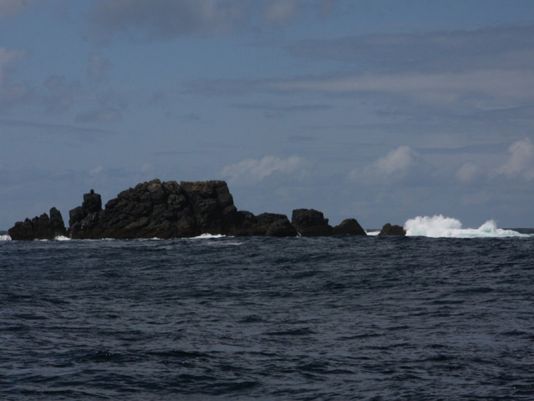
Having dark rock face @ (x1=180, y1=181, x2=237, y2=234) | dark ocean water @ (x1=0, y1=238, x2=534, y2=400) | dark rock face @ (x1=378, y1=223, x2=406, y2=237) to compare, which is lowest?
dark ocean water @ (x1=0, y1=238, x2=534, y2=400)

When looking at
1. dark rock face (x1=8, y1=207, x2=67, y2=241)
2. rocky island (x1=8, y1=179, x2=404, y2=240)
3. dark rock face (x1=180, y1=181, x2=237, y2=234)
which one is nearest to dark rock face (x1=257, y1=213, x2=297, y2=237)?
rocky island (x1=8, y1=179, x2=404, y2=240)

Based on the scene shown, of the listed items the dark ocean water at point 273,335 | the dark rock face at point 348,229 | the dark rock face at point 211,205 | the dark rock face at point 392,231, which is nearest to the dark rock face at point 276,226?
the dark rock face at point 211,205

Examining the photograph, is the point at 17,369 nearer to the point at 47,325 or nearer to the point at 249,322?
the point at 47,325

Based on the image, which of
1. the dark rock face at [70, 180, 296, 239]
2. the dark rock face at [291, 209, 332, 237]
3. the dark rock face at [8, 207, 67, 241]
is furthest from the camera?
the dark rock face at [8, 207, 67, 241]

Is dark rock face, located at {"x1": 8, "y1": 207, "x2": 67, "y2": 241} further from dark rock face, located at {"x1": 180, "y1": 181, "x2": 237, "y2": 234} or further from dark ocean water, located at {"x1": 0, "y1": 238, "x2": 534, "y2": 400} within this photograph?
dark ocean water, located at {"x1": 0, "y1": 238, "x2": 534, "y2": 400}

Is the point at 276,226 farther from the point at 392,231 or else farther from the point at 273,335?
the point at 273,335

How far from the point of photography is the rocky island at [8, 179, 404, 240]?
128500mm

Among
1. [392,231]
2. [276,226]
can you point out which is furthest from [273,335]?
[392,231]

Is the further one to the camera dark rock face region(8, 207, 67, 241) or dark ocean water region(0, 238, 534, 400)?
dark rock face region(8, 207, 67, 241)

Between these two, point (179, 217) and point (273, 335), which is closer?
point (273, 335)

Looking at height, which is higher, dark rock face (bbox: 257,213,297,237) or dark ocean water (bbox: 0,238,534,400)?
dark rock face (bbox: 257,213,297,237)

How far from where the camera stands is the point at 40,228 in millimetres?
142875

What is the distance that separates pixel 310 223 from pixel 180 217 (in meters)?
19.3

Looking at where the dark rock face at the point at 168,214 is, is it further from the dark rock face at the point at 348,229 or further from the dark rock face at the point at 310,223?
the dark rock face at the point at 348,229
